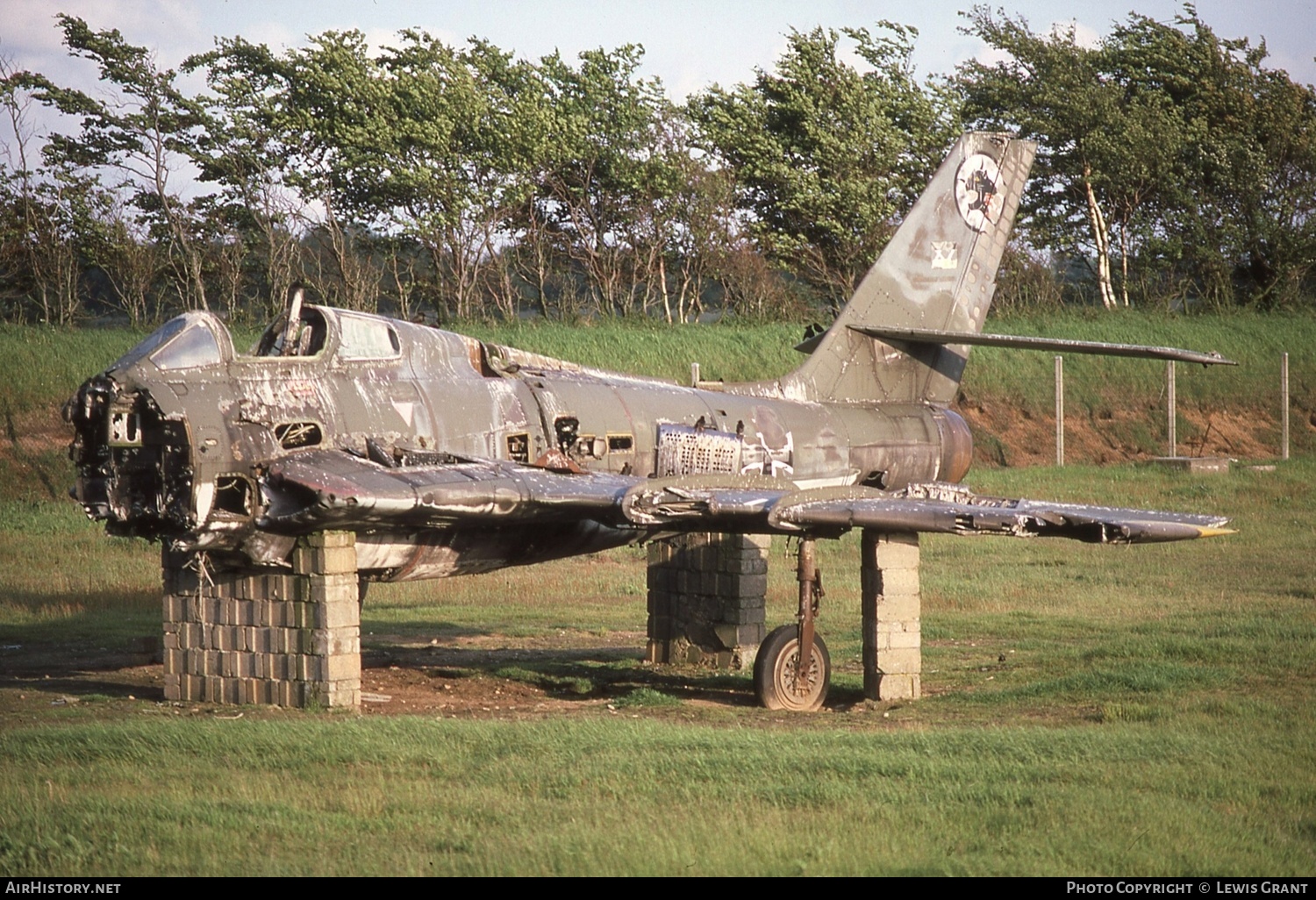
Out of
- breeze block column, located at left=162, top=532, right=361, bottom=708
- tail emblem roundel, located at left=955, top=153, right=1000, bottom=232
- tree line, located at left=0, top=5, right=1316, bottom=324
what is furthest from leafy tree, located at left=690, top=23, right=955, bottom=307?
breeze block column, located at left=162, top=532, right=361, bottom=708

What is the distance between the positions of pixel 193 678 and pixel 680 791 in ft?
21.5

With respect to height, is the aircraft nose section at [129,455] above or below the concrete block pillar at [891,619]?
above

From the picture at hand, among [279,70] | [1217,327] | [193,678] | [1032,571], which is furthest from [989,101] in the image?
[193,678]

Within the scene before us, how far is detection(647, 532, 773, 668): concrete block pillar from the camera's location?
1764 centimetres

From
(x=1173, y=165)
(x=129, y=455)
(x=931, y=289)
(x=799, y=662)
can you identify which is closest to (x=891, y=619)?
(x=799, y=662)

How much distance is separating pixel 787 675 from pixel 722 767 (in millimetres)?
4083

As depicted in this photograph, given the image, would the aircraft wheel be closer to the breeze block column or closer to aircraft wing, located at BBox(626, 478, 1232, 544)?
aircraft wing, located at BBox(626, 478, 1232, 544)

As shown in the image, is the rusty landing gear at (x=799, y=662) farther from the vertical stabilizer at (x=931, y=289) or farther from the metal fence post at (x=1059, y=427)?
the metal fence post at (x=1059, y=427)

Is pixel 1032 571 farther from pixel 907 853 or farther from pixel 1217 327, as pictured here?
pixel 1217 327

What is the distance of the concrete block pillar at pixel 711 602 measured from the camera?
57.9 ft

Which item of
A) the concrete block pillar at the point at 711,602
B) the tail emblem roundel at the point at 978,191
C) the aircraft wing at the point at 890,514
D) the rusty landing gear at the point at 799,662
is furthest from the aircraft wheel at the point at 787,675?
the tail emblem roundel at the point at 978,191

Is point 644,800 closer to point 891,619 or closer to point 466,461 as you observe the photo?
point 466,461

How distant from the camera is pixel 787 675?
48.0 feet

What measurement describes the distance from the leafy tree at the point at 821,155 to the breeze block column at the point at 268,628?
111 feet
